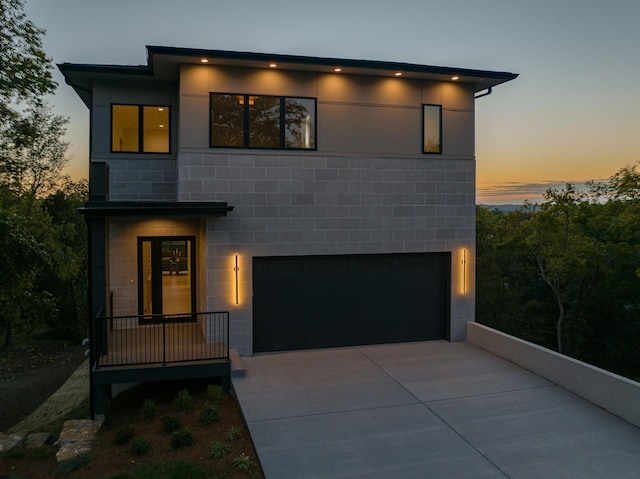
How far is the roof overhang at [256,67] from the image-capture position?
8.88m

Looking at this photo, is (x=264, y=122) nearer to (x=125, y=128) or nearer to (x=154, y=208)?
(x=154, y=208)

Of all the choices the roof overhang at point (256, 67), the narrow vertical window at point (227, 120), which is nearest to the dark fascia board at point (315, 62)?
the roof overhang at point (256, 67)

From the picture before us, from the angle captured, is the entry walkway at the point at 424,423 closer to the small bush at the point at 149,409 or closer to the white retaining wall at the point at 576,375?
the white retaining wall at the point at 576,375

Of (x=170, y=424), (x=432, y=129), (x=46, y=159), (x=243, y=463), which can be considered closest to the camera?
(x=243, y=463)

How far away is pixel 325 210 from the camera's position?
32.8 ft

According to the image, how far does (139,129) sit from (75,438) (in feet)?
22.9

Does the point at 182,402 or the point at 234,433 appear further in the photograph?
the point at 182,402

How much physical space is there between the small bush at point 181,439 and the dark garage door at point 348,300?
375 cm

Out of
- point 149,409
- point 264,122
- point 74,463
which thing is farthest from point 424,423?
point 264,122

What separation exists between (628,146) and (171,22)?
850 inches

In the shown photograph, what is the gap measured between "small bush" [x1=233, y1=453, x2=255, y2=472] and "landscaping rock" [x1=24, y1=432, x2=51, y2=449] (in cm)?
367

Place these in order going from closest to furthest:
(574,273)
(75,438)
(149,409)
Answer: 1. (75,438)
2. (149,409)
3. (574,273)

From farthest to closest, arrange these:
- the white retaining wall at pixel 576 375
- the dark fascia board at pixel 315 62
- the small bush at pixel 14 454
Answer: the dark fascia board at pixel 315 62 < the small bush at pixel 14 454 < the white retaining wall at pixel 576 375

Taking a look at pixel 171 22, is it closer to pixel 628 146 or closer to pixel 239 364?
pixel 239 364
